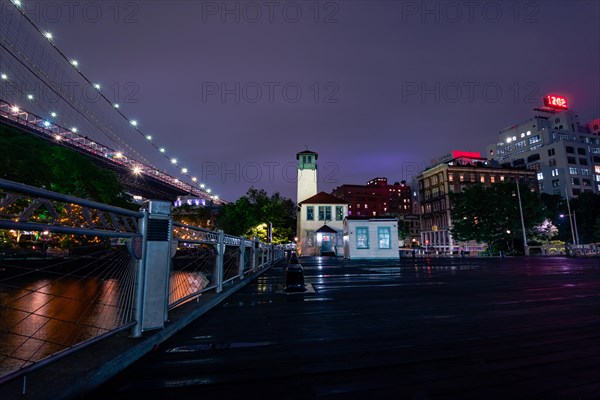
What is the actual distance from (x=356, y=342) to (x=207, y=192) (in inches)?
5132

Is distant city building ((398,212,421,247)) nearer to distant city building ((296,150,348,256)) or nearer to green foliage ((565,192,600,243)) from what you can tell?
green foliage ((565,192,600,243))

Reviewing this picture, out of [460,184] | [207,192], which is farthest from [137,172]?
[460,184]

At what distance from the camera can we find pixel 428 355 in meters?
2.52

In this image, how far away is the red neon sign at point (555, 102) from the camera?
87188mm

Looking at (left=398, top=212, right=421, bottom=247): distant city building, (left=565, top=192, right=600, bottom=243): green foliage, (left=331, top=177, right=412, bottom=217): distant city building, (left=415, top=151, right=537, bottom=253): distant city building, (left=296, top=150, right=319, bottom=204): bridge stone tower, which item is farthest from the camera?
(left=331, top=177, right=412, bottom=217): distant city building

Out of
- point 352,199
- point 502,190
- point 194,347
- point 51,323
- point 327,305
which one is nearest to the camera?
point 194,347

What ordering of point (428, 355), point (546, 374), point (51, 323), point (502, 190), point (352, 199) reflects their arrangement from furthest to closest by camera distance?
point (352, 199), point (502, 190), point (51, 323), point (428, 355), point (546, 374)

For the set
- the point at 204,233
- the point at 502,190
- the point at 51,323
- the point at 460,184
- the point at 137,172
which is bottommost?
the point at 51,323

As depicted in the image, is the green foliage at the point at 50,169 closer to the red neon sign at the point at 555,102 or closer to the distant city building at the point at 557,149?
the distant city building at the point at 557,149

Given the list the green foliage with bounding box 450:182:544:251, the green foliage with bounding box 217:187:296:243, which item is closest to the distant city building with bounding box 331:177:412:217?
the green foliage with bounding box 450:182:544:251

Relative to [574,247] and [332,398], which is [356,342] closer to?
[332,398]

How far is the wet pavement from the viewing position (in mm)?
1931

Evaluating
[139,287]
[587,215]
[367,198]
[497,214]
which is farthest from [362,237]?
[367,198]

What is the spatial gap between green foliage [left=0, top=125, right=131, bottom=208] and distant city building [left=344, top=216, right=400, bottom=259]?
18560 mm
